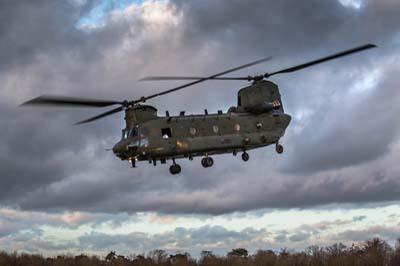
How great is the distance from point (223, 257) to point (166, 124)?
2427 centimetres

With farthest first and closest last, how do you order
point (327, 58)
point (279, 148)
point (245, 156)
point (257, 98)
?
point (257, 98) < point (279, 148) < point (245, 156) < point (327, 58)

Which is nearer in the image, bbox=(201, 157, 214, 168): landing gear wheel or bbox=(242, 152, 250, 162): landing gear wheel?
bbox=(201, 157, 214, 168): landing gear wheel

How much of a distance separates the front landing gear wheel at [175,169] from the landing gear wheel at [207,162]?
156 centimetres

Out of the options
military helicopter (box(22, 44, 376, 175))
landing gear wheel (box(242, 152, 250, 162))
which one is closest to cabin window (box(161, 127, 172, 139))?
military helicopter (box(22, 44, 376, 175))

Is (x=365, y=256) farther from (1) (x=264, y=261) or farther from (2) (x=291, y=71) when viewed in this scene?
(2) (x=291, y=71)

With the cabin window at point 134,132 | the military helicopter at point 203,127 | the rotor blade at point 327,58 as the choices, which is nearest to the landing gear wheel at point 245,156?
the military helicopter at point 203,127

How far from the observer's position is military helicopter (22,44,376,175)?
37469mm

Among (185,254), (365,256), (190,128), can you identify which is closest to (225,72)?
(190,128)

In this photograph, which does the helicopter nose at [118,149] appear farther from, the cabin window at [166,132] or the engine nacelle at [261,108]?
the engine nacelle at [261,108]

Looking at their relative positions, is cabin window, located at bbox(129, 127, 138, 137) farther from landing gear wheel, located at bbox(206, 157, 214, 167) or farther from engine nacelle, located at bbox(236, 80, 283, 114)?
engine nacelle, located at bbox(236, 80, 283, 114)

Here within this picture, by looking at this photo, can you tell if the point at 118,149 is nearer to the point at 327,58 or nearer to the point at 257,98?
the point at 257,98

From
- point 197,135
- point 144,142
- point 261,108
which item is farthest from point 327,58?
point 144,142

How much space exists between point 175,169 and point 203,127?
3224 millimetres

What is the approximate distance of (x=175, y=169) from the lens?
39.4 metres
